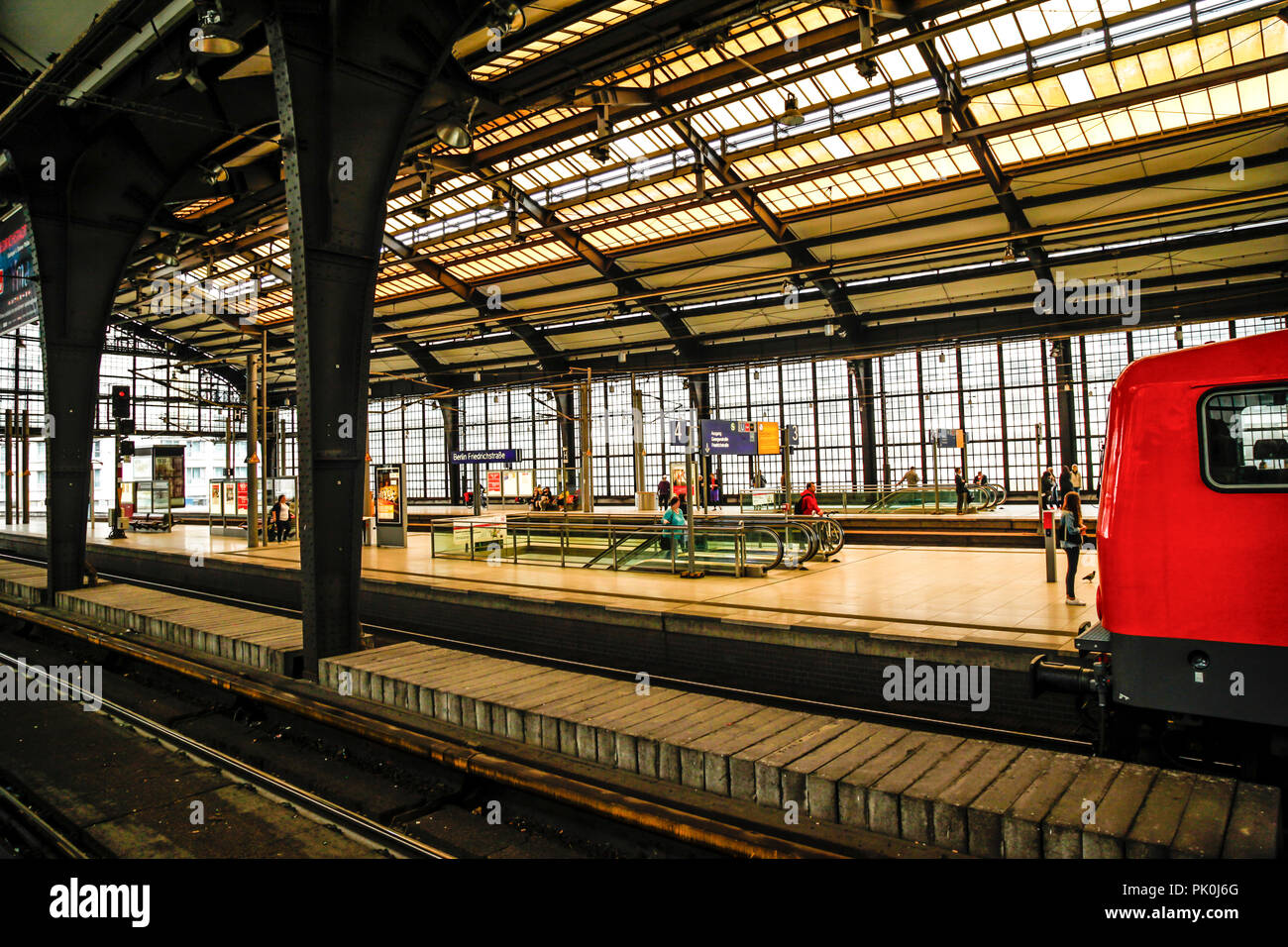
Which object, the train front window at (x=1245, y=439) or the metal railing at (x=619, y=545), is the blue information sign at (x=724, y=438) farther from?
the train front window at (x=1245, y=439)

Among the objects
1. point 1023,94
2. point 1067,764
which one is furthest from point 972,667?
point 1023,94

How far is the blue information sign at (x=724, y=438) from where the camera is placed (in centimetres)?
1373

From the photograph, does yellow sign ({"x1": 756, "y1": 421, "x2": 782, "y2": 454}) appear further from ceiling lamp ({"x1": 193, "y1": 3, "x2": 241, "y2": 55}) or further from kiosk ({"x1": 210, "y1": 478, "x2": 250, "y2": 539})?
kiosk ({"x1": 210, "y1": 478, "x2": 250, "y2": 539})

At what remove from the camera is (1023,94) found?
58.0 feet

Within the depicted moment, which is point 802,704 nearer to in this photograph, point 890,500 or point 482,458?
point 890,500

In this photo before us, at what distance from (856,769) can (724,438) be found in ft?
34.3

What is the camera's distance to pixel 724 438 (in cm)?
1404

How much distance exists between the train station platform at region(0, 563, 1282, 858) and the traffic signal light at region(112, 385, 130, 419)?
21.3 metres

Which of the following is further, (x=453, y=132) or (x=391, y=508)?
(x=391, y=508)

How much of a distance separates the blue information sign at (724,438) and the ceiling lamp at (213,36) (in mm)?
8642
